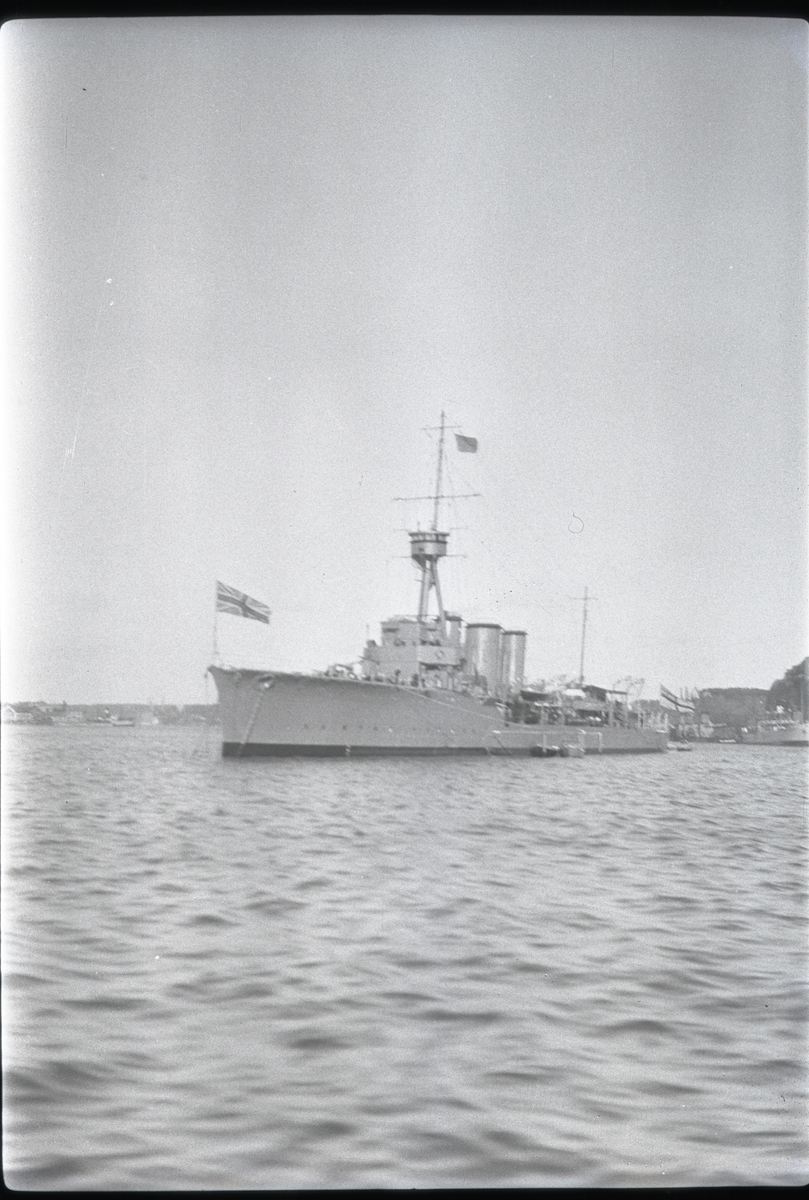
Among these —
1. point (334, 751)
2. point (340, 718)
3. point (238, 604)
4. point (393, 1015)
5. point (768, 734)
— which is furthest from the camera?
point (334, 751)

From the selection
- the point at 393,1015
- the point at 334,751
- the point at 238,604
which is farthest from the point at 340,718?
the point at 393,1015

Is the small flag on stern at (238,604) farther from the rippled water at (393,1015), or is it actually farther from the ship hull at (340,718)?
the ship hull at (340,718)

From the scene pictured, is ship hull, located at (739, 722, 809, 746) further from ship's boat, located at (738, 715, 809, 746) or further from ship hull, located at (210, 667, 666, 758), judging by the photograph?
ship hull, located at (210, 667, 666, 758)

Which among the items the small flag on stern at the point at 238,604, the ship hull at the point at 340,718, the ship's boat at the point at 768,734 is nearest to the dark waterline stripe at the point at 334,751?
the ship hull at the point at 340,718

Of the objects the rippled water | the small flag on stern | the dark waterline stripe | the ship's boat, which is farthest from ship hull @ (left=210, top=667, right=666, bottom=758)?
the rippled water

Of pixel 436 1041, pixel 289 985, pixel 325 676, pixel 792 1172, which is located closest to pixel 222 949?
pixel 289 985

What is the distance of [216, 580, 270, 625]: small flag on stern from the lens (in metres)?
9.84

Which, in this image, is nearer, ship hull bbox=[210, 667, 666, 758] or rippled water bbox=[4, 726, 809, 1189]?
rippled water bbox=[4, 726, 809, 1189]

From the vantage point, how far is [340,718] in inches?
960

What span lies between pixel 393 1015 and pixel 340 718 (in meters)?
19.3

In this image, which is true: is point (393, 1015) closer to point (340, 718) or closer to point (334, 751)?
point (340, 718)

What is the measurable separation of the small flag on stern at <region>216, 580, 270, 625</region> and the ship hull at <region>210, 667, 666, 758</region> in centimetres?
1217

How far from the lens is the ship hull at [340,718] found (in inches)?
923

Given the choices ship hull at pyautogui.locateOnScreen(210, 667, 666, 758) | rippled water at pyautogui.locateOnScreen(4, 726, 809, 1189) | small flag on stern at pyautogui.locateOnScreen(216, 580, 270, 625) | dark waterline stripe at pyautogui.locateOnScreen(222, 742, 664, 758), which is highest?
small flag on stern at pyautogui.locateOnScreen(216, 580, 270, 625)
